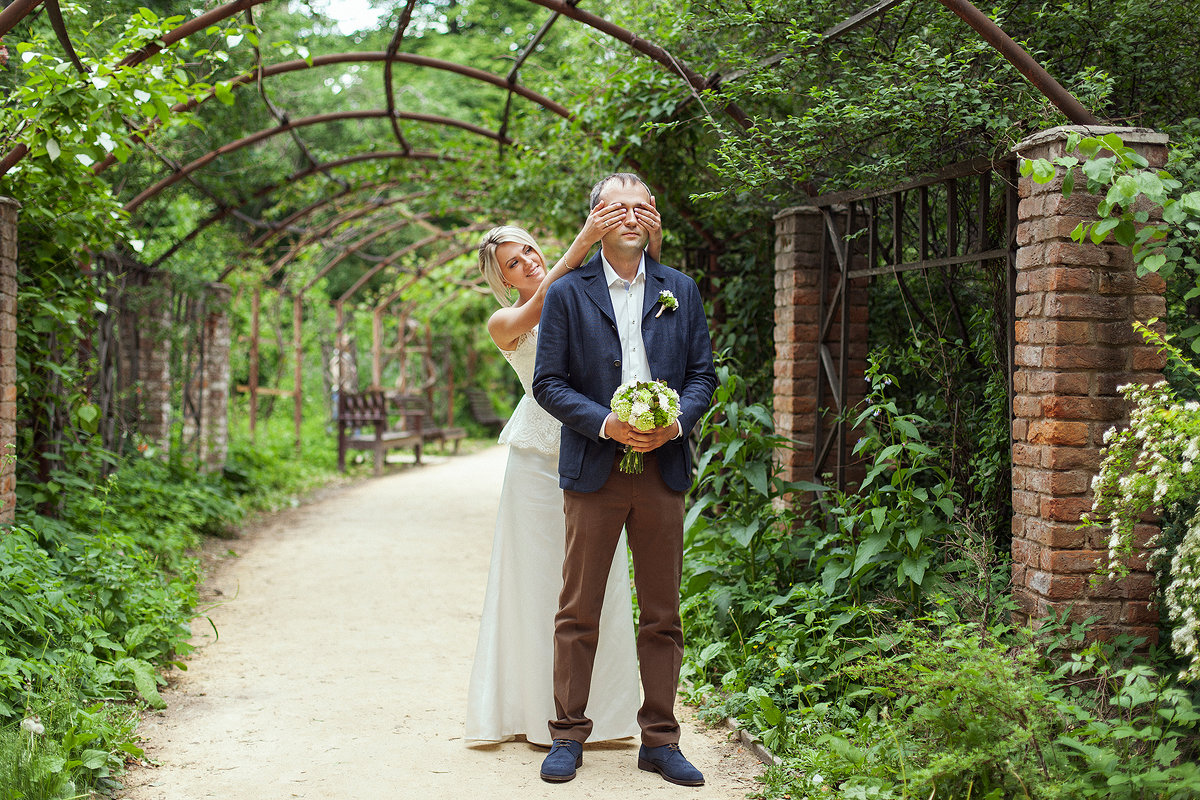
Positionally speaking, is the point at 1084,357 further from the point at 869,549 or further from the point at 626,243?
the point at 626,243

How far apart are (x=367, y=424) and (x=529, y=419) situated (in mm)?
10216

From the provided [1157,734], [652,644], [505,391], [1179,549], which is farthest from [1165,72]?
[505,391]

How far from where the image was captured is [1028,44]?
3.86 m

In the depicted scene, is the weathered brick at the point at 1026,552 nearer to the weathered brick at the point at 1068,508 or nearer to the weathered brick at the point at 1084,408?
the weathered brick at the point at 1068,508

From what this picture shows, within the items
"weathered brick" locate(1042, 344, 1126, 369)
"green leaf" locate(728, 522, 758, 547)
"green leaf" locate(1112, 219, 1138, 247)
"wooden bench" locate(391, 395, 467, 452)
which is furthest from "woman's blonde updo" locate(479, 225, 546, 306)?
"wooden bench" locate(391, 395, 467, 452)

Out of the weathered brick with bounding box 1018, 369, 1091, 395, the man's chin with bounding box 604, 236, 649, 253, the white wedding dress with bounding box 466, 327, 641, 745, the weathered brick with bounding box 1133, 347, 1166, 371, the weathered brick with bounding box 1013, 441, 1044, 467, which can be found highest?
the man's chin with bounding box 604, 236, 649, 253

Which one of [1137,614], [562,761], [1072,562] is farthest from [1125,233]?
[562,761]

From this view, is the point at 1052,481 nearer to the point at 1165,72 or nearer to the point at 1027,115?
the point at 1027,115

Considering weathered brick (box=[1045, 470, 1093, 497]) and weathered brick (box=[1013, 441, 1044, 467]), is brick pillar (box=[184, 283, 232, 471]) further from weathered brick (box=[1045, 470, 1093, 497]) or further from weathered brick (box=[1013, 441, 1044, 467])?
weathered brick (box=[1045, 470, 1093, 497])

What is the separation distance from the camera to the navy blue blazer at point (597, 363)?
2.94 metres

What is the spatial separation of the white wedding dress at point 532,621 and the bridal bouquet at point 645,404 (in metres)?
0.59

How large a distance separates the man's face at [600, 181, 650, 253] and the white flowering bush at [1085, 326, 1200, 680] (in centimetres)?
147

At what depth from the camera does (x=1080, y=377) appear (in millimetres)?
3084

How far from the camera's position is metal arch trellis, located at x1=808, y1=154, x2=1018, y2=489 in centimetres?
358
